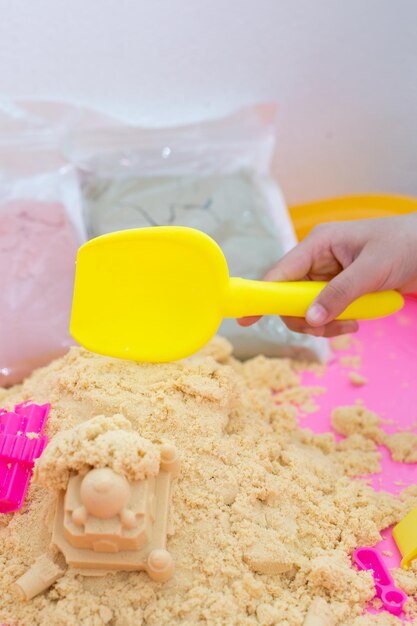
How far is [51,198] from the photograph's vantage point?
0.94 m

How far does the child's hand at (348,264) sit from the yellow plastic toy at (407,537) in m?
0.21

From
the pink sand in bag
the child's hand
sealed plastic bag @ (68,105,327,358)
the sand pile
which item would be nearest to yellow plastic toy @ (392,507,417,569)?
the sand pile

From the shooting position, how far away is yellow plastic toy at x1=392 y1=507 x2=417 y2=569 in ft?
1.98

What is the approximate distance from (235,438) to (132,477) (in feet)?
0.53

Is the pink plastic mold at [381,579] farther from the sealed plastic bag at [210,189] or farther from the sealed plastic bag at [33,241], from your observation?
the sealed plastic bag at [33,241]

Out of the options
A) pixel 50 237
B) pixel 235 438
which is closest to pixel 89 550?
pixel 235 438

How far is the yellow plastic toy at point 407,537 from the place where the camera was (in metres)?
0.60

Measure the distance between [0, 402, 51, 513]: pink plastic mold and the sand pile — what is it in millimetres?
13

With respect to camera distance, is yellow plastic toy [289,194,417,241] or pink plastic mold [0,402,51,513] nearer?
pink plastic mold [0,402,51,513]

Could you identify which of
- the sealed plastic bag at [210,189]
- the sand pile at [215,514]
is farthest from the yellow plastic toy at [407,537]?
the sealed plastic bag at [210,189]

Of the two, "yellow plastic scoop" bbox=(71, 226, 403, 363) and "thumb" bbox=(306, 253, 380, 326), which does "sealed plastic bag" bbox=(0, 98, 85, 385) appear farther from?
"thumb" bbox=(306, 253, 380, 326)

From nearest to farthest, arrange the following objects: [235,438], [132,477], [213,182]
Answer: [132,477]
[235,438]
[213,182]

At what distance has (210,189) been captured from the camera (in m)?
1.03

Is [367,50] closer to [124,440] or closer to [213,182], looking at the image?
[213,182]
